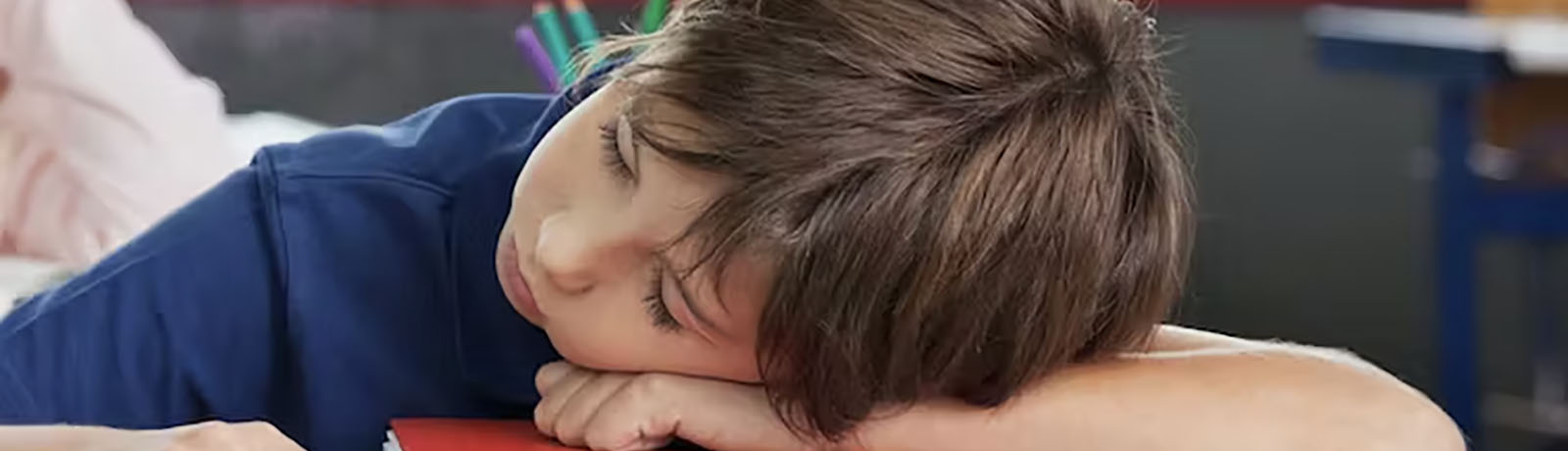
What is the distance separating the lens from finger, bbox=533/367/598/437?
2.69 feet

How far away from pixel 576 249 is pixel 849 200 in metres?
0.09

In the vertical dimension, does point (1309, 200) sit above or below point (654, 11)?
below

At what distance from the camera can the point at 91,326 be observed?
0.88 meters

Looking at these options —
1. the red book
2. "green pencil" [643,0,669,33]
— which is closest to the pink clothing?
"green pencil" [643,0,669,33]

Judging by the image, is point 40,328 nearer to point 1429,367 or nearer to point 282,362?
point 282,362

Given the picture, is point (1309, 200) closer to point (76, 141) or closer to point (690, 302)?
point (76, 141)

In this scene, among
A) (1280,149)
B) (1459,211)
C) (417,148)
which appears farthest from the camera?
(1280,149)

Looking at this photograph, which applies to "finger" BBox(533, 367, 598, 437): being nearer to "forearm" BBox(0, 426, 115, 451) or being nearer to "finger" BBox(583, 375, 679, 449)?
"finger" BBox(583, 375, 679, 449)

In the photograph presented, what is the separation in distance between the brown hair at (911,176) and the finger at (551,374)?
9 centimetres

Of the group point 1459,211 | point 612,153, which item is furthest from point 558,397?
point 1459,211

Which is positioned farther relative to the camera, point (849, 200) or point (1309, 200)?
point (1309, 200)

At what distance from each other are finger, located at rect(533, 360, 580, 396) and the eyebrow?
81 millimetres

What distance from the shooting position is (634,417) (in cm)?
80

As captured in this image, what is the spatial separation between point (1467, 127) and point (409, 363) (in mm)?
2016
